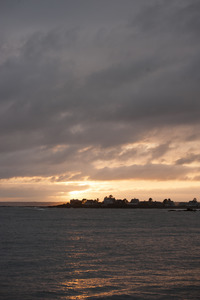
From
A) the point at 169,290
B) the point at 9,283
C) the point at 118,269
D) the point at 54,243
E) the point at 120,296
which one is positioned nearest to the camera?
the point at 120,296

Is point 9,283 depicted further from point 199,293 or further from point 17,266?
point 199,293

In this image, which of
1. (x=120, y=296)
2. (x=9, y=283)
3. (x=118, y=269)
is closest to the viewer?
(x=120, y=296)

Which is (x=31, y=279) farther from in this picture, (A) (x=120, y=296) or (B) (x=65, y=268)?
(A) (x=120, y=296)

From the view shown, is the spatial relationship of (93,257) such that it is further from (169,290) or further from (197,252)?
(169,290)

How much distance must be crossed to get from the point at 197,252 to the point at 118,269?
18291 millimetres

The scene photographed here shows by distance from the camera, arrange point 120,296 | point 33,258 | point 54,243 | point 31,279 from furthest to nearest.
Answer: point 54,243
point 33,258
point 31,279
point 120,296

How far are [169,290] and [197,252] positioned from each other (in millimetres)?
24471

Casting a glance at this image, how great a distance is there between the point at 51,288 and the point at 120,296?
672cm

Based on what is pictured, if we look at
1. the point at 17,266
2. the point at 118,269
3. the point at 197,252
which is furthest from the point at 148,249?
the point at 17,266

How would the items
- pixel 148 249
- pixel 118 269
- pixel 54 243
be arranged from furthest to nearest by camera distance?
pixel 54 243
pixel 148 249
pixel 118 269

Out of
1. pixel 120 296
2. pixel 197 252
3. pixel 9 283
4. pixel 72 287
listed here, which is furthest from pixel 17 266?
pixel 197 252

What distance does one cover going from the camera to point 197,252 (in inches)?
2055

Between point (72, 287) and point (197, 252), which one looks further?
point (197, 252)

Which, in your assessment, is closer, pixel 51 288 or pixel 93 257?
pixel 51 288
